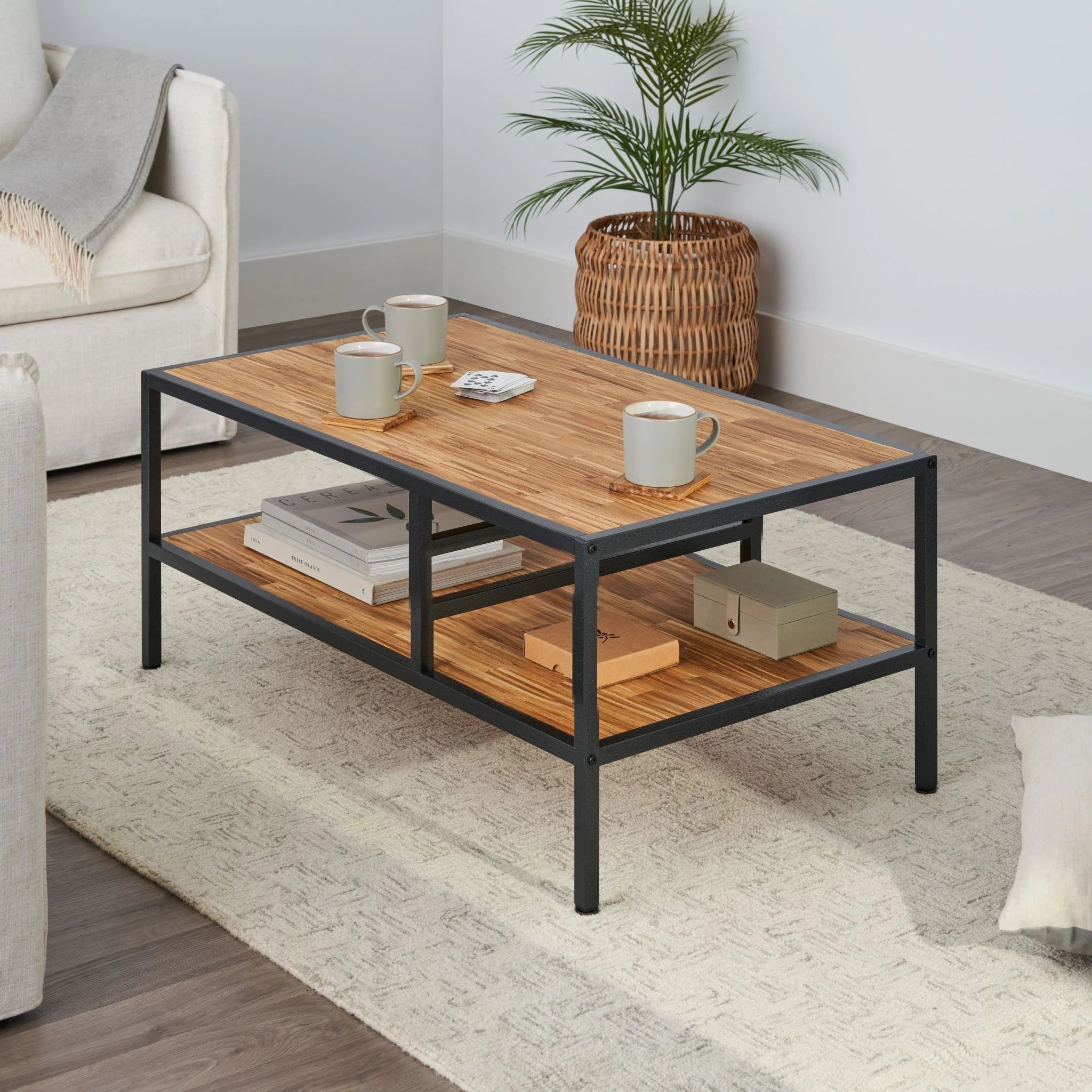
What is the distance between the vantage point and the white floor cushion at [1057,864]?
155cm

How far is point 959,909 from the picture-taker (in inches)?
67.3

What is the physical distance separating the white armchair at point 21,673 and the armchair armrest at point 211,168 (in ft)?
6.24

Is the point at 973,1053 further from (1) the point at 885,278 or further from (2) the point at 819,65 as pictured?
(2) the point at 819,65

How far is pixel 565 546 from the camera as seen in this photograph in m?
1.61

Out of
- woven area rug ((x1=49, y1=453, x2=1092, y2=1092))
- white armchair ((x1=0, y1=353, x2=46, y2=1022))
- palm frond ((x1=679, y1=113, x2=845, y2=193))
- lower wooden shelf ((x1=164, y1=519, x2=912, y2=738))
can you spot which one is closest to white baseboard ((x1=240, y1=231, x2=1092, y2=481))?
palm frond ((x1=679, y1=113, x2=845, y2=193))

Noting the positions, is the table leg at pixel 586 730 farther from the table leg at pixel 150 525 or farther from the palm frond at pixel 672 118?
the palm frond at pixel 672 118

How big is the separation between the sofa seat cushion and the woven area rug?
2.35 feet

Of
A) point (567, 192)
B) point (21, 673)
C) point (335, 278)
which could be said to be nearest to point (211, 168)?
point (567, 192)

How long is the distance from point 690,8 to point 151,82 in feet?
4.06

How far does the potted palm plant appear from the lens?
3.50 meters

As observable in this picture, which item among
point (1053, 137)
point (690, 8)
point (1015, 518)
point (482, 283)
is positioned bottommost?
point (1015, 518)

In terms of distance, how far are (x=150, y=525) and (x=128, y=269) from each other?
0.99 meters

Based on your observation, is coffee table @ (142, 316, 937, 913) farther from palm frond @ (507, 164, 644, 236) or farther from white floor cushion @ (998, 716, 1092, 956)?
palm frond @ (507, 164, 644, 236)

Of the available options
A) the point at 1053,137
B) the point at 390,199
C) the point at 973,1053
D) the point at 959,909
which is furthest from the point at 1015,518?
the point at 390,199
